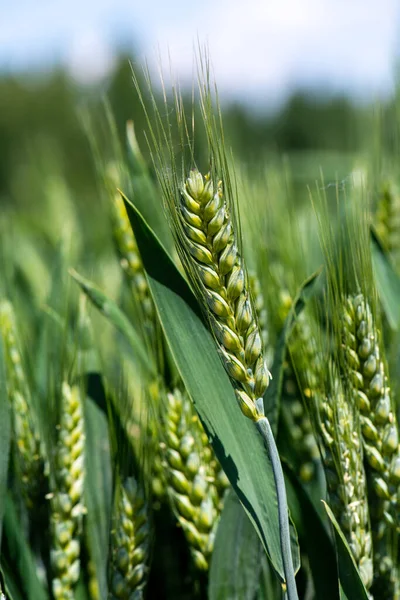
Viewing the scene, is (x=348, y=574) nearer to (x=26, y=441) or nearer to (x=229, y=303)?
(x=229, y=303)

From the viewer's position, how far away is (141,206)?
2.67 ft

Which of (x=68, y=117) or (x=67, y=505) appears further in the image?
(x=68, y=117)

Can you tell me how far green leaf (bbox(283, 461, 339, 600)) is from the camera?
0.61 metres

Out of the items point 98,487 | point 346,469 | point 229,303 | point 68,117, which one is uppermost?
point 229,303

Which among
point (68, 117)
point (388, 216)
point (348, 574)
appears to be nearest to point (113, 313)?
point (348, 574)

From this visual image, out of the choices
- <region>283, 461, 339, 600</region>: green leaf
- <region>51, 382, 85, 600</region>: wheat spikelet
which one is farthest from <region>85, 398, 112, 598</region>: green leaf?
<region>283, 461, 339, 600</region>: green leaf

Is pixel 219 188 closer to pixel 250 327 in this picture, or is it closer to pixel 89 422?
pixel 250 327

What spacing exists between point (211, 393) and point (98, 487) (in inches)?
10.2

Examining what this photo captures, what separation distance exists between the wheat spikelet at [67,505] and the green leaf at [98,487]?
0.04 metres

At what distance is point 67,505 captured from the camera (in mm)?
639

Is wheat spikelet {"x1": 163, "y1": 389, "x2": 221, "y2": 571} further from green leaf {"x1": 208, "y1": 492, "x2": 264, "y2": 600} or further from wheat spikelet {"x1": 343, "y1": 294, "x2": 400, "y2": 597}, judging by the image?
wheat spikelet {"x1": 343, "y1": 294, "x2": 400, "y2": 597}

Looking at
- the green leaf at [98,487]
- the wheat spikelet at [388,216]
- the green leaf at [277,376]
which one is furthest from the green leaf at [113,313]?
the wheat spikelet at [388,216]

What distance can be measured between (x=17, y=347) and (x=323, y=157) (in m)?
1.66

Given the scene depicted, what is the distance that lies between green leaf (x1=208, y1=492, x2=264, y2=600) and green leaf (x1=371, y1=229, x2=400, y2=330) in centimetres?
35
